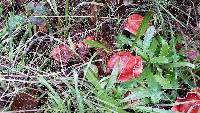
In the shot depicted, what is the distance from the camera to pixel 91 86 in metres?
1.89

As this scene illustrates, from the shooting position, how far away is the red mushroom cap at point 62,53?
6.60 ft

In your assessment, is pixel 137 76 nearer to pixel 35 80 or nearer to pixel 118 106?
pixel 118 106

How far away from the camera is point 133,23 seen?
2109mm

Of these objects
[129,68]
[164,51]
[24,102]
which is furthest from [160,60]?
[24,102]

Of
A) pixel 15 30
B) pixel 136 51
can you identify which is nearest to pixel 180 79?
A: pixel 136 51

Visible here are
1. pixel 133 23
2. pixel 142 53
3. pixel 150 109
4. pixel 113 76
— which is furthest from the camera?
pixel 133 23

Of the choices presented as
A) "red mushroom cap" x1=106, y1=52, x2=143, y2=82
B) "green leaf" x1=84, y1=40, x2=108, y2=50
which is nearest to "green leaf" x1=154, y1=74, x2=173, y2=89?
"red mushroom cap" x1=106, y1=52, x2=143, y2=82

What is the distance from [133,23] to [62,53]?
44 cm

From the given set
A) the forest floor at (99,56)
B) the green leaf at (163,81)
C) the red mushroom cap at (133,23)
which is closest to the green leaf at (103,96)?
the forest floor at (99,56)

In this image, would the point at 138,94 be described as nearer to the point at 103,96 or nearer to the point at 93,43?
the point at 103,96

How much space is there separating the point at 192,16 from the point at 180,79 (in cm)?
46

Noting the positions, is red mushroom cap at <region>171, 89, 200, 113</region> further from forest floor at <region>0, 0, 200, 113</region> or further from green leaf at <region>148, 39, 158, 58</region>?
green leaf at <region>148, 39, 158, 58</region>

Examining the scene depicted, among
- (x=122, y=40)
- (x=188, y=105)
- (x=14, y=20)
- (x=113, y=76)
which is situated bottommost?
(x=188, y=105)

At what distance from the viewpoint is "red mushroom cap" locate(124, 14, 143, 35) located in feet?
6.83
